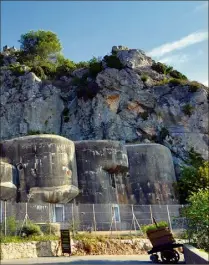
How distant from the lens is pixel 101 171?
1222 inches

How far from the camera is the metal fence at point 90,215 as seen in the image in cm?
2098

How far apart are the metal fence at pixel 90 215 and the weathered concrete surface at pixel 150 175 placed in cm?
398

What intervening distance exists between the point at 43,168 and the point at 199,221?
54.7 feet

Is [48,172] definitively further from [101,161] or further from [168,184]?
[168,184]

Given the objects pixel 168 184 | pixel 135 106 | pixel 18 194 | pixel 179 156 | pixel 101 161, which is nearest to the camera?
pixel 18 194

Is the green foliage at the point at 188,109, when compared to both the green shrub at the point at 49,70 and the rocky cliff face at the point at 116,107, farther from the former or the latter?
the green shrub at the point at 49,70

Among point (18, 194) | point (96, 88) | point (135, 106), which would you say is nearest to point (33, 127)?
point (96, 88)

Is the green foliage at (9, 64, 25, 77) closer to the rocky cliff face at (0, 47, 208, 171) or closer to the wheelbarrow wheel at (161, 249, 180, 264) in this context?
the rocky cliff face at (0, 47, 208, 171)

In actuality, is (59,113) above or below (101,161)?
above

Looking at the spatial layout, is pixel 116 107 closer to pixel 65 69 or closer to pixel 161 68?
pixel 161 68

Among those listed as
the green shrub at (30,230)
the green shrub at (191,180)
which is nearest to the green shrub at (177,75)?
the green shrub at (191,180)

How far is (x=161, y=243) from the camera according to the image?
48.5 feet

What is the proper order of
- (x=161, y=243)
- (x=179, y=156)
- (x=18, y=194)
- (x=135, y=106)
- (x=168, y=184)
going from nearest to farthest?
(x=161, y=243), (x=18, y=194), (x=168, y=184), (x=179, y=156), (x=135, y=106)

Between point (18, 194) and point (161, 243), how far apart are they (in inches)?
629
